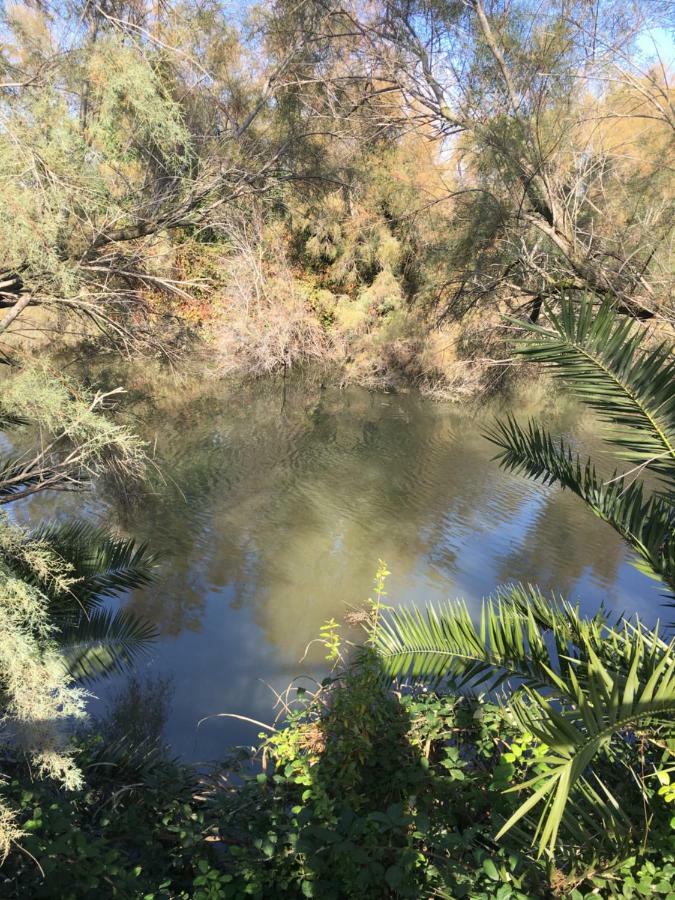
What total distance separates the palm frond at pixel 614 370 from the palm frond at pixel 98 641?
3.50 metres

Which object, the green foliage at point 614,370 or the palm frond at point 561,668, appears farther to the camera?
the green foliage at point 614,370

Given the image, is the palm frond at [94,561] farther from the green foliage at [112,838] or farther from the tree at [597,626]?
the tree at [597,626]

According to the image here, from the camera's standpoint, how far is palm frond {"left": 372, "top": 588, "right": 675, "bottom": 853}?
1839 mm

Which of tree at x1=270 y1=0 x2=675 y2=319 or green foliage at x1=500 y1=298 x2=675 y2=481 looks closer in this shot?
green foliage at x1=500 y1=298 x2=675 y2=481

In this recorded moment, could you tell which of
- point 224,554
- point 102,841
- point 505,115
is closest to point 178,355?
point 224,554

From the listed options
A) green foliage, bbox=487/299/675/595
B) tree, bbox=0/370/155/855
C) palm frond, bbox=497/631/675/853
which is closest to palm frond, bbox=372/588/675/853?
palm frond, bbox=497/631/675/853

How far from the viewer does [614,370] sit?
260 centimetres

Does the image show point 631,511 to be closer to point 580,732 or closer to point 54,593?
point 580,732

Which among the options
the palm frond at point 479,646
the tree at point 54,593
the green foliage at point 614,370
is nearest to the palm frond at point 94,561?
the tree at point 54,593

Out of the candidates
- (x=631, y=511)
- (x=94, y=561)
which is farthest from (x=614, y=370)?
(x=94, y=561)

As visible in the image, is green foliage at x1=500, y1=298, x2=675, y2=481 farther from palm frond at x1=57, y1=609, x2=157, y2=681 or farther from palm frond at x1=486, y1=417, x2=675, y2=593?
palm frond at x1=57, y1=609, x2=157, y2=681

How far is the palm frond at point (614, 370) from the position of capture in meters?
2.57

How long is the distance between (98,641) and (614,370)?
154 inches

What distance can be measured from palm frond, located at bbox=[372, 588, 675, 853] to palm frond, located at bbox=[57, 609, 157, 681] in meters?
2.12
